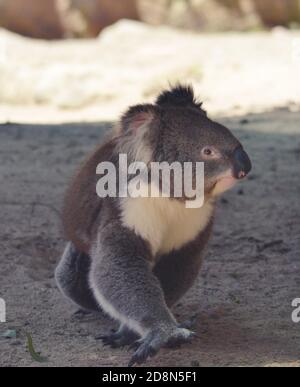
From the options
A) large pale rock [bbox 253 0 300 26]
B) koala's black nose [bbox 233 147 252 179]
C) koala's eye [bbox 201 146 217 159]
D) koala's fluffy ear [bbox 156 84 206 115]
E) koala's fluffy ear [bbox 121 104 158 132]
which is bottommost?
koala's black nose [bbox 233 147 252 179]

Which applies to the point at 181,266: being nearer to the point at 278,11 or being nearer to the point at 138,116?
the point at 138,116

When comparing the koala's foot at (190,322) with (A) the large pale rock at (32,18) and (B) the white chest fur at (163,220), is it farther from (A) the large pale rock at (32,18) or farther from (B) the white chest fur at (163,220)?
(A) the large pale rock at (32,18)

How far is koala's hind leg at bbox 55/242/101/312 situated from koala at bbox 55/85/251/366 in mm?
141

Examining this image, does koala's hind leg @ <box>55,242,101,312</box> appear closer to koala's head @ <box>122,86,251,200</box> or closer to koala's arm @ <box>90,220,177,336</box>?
koala's arm @ <box>90,220,177,336</box>

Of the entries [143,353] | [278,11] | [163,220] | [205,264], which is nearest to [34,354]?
[143,353]

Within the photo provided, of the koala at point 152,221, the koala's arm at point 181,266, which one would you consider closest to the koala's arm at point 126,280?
the koala at point 152,221

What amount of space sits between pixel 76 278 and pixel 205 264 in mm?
1300

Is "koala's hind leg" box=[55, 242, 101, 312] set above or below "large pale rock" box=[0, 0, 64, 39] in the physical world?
below

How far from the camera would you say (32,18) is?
18.0 metres

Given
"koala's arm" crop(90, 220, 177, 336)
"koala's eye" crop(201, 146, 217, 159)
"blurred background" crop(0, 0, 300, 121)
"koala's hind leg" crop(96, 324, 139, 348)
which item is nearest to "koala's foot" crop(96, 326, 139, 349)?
"koala's hind leg" crop(96, 324, 139, 348)

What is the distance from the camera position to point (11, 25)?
58.8 feet

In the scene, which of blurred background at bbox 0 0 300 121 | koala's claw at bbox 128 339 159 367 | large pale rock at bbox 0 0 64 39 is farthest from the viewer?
large pale rock at bbox 0 0 64 39

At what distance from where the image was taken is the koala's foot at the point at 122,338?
4141 millimetres

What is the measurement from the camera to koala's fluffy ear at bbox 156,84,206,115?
4336 millimetres
